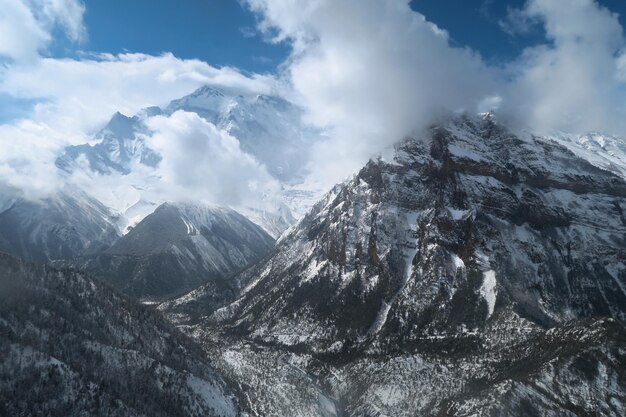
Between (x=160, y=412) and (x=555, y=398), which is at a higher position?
(x=555, y=398)

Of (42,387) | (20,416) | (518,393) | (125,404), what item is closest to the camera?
(20,416)

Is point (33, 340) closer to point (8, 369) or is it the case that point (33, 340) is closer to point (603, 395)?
point (8, 369)

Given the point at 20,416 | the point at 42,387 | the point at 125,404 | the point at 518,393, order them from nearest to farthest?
the point at 20,416, the point at 42,387, the point at 125,404, the point at 518,393

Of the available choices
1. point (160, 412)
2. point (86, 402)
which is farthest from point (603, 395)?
point (86, 402)

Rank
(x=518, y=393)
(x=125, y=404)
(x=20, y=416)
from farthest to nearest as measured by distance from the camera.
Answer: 1. (x=518, y=393)
2. (x=125, y=404)
3. (x=20, y=416)

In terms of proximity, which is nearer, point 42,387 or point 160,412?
point 42,387

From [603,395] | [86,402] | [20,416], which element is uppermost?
[603,395]

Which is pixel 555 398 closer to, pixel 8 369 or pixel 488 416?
pixel 488 416

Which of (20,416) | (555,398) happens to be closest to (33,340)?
(20,416)

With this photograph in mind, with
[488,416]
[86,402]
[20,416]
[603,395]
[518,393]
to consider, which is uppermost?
[603,395]
